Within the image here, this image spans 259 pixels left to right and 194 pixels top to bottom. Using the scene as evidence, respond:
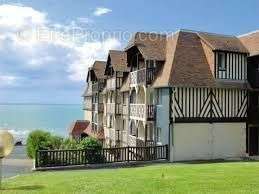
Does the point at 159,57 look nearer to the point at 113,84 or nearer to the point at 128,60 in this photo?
the point at 128,60

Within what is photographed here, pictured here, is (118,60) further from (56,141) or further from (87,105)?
(87,105)

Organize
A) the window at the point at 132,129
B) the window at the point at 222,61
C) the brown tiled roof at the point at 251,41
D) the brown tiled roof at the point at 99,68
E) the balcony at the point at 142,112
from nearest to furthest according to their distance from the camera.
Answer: the window at the point at 222,61 < the balcony at the point at 142,112 < the brown tiled roof at the point at 251,41 < the window at the point at 132,129 < the brown tiled roof at the point at 99,68

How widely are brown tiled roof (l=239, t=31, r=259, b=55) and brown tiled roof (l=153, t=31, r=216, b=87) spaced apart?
12.4 feet

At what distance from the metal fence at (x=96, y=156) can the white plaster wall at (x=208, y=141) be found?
1.20 metres

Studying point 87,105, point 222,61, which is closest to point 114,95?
point 222,61

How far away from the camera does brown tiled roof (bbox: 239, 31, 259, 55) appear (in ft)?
104

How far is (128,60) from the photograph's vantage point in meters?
35.6

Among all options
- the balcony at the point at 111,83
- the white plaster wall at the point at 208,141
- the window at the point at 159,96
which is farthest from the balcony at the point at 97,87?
the white plaster wall at the point at 208,141

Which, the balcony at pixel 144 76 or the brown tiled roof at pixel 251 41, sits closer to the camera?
the balcony at pixel 144 76

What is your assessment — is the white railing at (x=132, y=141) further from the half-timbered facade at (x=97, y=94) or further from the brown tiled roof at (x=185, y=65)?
the half-timbered facade at (x=97, y=94)

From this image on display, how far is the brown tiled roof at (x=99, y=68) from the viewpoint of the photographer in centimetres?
4772

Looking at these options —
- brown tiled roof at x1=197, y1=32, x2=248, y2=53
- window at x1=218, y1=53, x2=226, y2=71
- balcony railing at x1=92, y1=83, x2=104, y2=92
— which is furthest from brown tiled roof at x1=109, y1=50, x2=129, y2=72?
window at x1=218, y1=53, x2=226, y2=71

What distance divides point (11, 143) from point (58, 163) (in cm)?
1287

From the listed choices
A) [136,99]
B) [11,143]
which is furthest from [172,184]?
[136,99]
